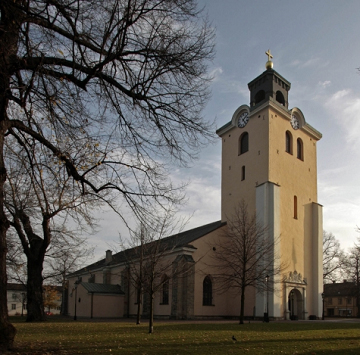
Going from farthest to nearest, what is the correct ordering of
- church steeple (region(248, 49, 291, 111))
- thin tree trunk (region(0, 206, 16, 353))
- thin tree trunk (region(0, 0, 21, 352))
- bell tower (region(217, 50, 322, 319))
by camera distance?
church steeple (region(248, 49, 291, 111)) → bell tower (region(217, 50, 322, 319)) → thin tree trunk (region(0, 206, 16, 353)) → thin tree trunk (region(0, 0, 21, 352))

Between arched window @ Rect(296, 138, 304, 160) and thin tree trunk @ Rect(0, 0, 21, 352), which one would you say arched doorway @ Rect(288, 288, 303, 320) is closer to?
arched window @ Rect(296, 138, 304, 160)

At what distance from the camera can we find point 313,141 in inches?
1527

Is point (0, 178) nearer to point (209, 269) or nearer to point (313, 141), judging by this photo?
point (209, 269)

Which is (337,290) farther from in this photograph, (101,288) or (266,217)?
(101,288)

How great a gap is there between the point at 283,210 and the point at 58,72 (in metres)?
28.1

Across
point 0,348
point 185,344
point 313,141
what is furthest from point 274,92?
point 0,348

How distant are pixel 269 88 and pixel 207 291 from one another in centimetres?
1893

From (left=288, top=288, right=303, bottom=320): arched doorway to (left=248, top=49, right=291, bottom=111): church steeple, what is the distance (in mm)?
16783

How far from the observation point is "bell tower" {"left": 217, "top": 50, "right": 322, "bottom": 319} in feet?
106

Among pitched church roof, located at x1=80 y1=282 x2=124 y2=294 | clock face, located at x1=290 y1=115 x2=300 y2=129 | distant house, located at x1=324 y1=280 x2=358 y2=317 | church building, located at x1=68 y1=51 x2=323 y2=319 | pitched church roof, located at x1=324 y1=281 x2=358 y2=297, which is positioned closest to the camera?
church building, located at x1=68 y1=51 x2=323 y2=319

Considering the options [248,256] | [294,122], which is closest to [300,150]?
[294,122]

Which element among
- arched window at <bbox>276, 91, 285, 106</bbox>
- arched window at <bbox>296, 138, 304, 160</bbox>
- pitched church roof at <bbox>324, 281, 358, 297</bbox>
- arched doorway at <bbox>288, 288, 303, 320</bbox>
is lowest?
pitched church roof at <bbox>324, 281, 358, 297</bbox>

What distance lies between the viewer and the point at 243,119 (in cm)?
3766

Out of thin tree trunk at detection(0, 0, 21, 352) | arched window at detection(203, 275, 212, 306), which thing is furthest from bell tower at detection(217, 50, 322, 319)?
thin tree trunk at detection(0, 0, 21, 352)
